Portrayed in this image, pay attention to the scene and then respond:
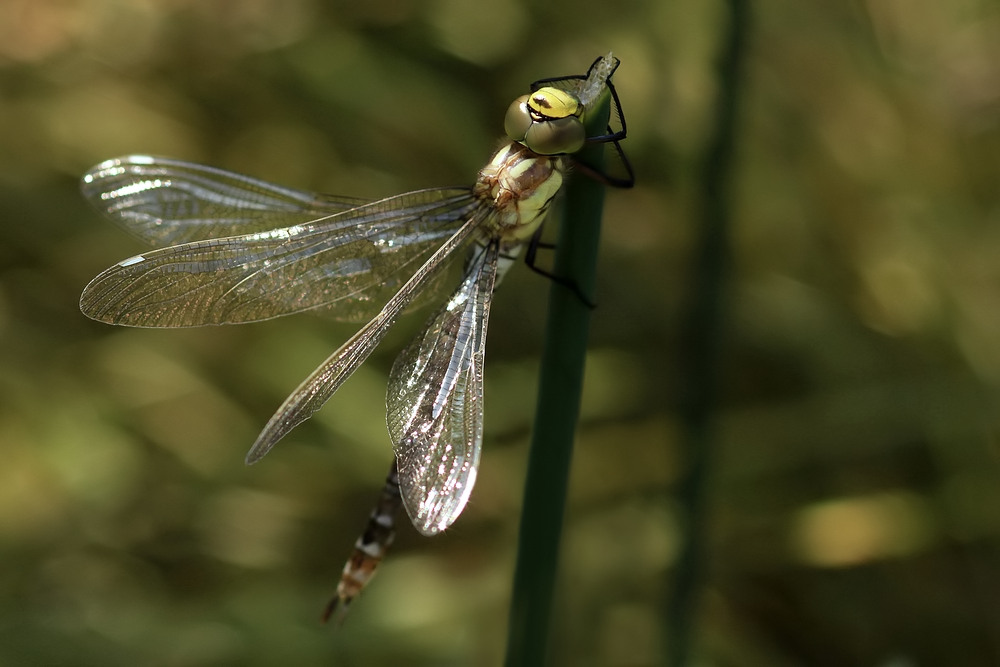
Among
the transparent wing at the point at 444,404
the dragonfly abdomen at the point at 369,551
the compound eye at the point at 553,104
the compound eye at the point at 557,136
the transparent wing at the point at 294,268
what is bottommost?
the dragonfly abdomen at the point at 369,551

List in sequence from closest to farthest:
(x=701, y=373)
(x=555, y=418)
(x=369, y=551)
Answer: (x=555, y=418) → (x=701, y=373) → (x=369, y=551)

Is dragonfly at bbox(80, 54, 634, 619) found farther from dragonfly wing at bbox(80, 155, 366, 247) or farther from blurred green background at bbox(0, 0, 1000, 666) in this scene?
blurred green background at bbox(0, 0, 1000, 666)

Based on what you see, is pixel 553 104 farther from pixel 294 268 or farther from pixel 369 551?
pixel 369 551

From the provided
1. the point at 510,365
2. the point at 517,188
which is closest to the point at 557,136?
the point at 517,188

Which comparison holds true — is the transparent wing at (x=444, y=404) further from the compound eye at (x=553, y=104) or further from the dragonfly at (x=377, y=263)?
the compound eye at (x=553, y=104)

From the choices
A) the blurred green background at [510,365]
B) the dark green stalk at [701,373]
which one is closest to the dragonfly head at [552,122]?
the dark green stalk at [701,373]

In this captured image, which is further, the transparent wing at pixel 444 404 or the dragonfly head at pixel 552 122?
the dragonfly head at pixel 552 122

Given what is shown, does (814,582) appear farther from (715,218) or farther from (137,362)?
(137,362)
